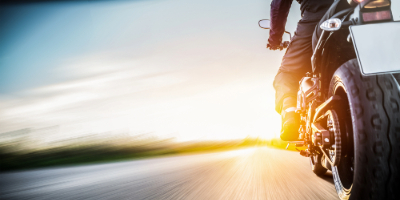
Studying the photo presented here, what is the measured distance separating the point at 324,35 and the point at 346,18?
30cm

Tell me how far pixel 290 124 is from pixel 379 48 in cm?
154

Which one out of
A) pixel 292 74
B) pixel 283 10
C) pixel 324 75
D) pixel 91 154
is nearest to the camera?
pixel 324 75

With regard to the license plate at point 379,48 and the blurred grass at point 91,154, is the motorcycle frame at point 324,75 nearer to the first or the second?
the license plate at point 379,48

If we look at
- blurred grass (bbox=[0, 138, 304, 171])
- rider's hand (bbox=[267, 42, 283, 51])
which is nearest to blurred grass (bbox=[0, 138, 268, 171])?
blurred grass (bbox=[0, 138, 304, 171])

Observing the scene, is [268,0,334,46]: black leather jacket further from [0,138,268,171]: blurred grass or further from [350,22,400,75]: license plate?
[0,138,268,171]: blurred grass

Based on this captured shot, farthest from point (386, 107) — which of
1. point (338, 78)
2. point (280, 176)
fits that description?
point (280, 176)

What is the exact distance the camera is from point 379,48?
104cm

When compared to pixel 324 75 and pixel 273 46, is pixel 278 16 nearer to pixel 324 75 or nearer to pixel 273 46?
pixel 273 46

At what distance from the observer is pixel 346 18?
1.29 meters

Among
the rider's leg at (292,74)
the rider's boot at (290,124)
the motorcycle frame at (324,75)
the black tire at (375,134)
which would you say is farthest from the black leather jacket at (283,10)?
the black tire at (375,134)

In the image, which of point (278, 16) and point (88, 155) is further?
point (88, 155)

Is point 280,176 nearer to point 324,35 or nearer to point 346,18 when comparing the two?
point 324,35

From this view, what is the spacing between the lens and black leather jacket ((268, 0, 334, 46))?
2172mm

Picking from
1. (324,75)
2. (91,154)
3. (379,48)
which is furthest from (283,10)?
(91,154)
